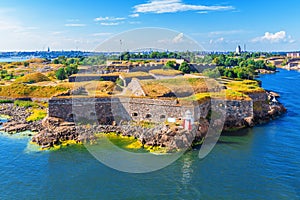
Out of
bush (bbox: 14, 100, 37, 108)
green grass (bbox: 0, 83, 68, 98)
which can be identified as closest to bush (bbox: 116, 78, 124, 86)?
green grass (bbox: 0, 83, 68, 98)

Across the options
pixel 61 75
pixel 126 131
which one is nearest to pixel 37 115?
pixel 126 131

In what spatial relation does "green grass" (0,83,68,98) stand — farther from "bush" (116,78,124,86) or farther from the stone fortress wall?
the stone fortress wall

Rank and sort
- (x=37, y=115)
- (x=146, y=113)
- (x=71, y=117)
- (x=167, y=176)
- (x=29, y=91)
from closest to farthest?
1. (x=167, y=176)
2. (x=146, y=113)
3. (x=71, y=117)
4. (x=37, y=115)
5. (x=29, y=91)

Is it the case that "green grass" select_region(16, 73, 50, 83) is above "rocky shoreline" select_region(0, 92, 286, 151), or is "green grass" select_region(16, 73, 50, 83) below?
above

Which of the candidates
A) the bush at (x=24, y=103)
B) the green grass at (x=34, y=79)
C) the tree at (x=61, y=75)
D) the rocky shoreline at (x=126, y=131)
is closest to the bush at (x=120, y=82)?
the bush at (x=24, y=103)

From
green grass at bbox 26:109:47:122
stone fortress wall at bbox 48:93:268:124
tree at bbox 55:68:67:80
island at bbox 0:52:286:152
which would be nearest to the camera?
island at bbox 0:52:286:152

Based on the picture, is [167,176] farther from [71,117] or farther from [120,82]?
[120,82]

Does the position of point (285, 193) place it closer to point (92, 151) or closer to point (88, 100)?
point (92, 151)
